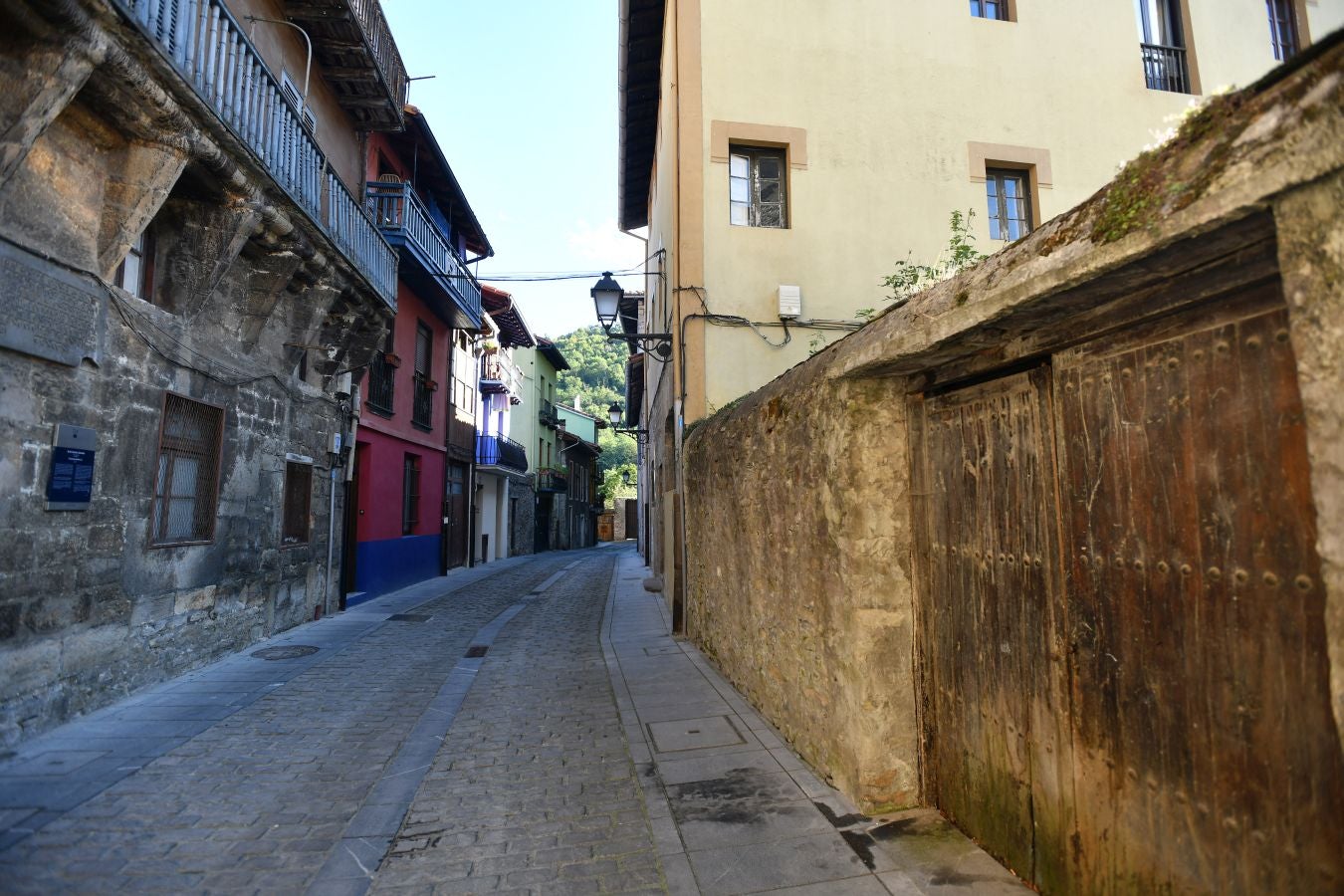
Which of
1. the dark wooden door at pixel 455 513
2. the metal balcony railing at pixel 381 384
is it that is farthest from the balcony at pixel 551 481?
the metal balcony railing at pixel 381 384

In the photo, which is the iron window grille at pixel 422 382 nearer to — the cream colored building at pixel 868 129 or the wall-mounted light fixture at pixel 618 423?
the wall-mounted light fixture at pixel 618 423

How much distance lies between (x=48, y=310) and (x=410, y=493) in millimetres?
10567

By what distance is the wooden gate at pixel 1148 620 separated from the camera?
5.59 feet

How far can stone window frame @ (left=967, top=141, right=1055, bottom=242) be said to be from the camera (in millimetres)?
9109

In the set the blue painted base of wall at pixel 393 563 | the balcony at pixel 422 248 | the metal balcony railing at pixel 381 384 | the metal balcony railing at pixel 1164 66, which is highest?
the metal balcony railing at pixel 1164 66

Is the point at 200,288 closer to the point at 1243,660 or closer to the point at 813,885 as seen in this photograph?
the point at 813,885

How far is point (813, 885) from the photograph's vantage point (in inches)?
108

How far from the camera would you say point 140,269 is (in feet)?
20.9

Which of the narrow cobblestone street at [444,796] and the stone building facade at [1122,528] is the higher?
the stone building facade at [1122,528]

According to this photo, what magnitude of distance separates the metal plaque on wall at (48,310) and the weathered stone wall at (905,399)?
198 inches

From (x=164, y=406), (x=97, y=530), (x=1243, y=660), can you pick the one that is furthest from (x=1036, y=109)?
(x=97, y=530)

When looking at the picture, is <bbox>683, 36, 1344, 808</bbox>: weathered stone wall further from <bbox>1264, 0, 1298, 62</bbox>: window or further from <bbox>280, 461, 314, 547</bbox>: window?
<bbox>1264, 0, 1298, 62</bbox>: window

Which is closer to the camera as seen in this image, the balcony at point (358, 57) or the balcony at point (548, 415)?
the balcony at point (358, 57)

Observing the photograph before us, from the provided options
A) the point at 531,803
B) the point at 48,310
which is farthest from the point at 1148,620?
the point at 48,310
